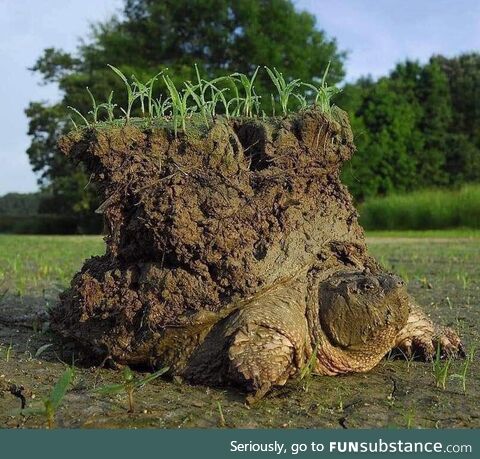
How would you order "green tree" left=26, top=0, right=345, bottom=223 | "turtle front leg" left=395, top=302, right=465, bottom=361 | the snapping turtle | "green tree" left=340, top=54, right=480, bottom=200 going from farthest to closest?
"green tree" left=340, top=54, right=480, bottom=200, "green tree" left=26, top=0, right=345, bottom=223, "turtle front leg" left=395, top=302, right=465, bottom=361, the snapping turtle

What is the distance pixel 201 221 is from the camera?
2490 mm

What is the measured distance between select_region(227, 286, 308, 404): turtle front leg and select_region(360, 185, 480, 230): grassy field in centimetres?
1969

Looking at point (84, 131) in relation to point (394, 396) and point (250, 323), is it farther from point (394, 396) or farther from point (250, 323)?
point (394, 396)

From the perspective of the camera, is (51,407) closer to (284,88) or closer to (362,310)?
(362,310)

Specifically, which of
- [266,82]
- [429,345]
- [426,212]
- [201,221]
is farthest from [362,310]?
[266,82]

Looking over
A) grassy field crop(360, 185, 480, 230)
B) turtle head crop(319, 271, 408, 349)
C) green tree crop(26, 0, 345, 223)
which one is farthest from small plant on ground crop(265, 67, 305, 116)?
green tree crop(26, 0, 345, 223)

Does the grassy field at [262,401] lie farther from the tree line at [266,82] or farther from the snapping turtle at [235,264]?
the tree line at [266,82]

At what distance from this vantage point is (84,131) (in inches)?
108

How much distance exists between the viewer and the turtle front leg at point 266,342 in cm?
214

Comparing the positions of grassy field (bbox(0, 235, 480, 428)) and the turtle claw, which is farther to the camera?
the turtle claw

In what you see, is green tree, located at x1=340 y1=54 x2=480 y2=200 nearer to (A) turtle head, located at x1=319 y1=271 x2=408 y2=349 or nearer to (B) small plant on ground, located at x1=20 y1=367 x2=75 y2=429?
(A) turtle head, located at x1=319 y1=271 x2=408 y2=349

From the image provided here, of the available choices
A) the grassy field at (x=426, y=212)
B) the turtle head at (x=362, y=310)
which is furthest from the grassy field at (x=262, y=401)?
the grassy field at (x=426, y=212)

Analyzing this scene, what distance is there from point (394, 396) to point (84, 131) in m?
1.58

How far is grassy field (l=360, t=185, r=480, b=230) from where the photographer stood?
2120 cm
